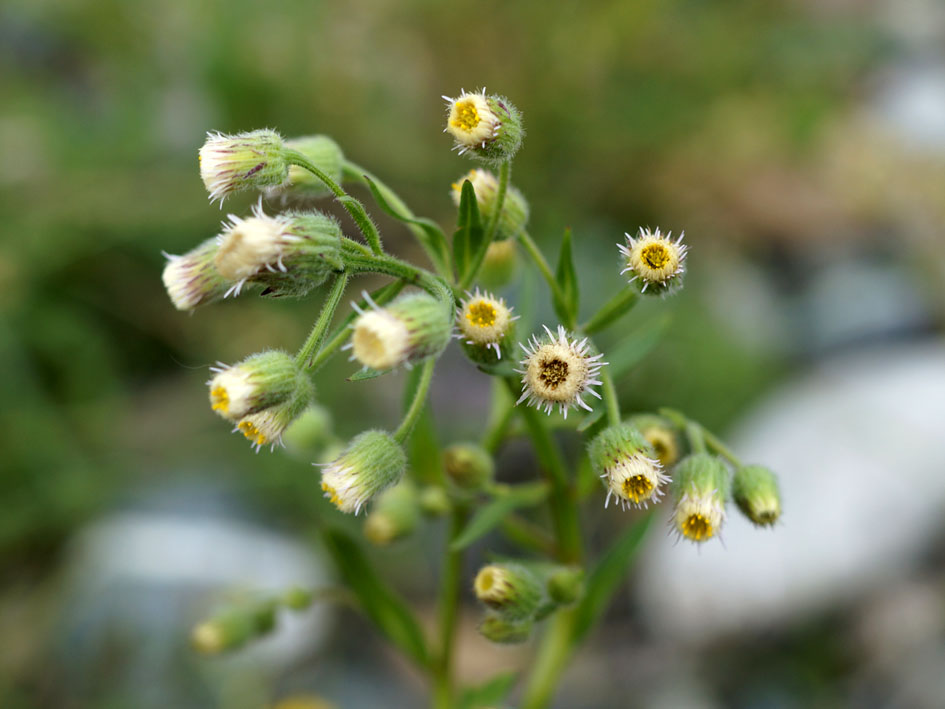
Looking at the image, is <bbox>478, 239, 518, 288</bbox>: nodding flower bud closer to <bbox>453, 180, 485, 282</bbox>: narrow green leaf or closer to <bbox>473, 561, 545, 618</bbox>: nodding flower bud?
<bbox>453, 180, 485, 282</bbox>: narrow green leaf

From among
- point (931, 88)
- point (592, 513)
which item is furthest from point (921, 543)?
point (931, 88)

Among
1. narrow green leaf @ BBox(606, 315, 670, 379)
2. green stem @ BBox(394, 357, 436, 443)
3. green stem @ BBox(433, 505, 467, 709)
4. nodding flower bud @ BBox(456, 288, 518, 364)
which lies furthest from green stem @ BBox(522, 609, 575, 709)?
nodding flower bud @ BBox(456, 288, 518, 364)

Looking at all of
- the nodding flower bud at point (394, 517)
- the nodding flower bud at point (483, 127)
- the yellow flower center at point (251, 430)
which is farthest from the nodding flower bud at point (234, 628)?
the nodding flower bud at point (483, 127)

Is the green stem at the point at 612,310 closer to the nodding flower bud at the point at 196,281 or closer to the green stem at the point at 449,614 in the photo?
the green stem at the point at 449,614

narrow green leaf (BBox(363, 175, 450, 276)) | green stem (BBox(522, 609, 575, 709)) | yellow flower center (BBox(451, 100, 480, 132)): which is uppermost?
yellow flower center (BBox(451, 100, 480, 132))

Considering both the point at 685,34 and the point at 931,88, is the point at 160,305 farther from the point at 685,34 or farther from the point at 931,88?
the point at 931,88

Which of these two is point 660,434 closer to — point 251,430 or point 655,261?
point 655,261

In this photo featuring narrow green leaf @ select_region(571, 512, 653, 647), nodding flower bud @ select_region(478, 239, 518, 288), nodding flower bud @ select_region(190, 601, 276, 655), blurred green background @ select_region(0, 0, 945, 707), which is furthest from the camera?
blurred green background @ select_region(0, 0, 945, 707)

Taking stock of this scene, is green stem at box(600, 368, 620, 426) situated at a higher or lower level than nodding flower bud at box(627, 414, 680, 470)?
higher
